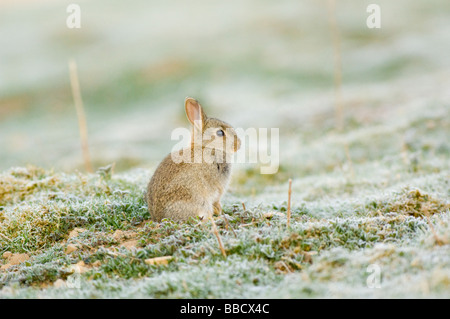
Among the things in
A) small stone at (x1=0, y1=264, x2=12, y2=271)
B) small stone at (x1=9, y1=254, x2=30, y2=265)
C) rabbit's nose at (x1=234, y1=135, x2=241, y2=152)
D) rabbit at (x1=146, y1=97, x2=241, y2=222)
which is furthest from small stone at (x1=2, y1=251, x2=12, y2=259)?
rabbit's nose at (x1=234, y1=135, x2=241, y2=152)

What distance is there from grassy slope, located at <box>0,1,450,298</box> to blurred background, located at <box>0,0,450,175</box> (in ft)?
0.51

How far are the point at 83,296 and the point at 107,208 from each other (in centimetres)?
272

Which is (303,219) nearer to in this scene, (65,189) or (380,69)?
(65,189)

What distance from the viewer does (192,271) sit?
5.48m

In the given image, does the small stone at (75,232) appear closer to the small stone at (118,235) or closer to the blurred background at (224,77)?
the small stone at (118,235)

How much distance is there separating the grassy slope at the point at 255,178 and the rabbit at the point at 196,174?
15.6 inches

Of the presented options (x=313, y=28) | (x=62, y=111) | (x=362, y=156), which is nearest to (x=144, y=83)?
(x=62, y=111)

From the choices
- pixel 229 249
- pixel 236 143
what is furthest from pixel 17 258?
pixel 236 143

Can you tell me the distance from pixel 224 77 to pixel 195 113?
90.1 feet

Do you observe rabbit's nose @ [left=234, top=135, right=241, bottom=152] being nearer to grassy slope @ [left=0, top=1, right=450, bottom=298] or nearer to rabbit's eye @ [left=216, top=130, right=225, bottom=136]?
rabbit's eye @ [left=216, top=130, right=225, bottom=136]

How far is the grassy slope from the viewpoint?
543 cm

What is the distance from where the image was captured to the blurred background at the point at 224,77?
17797 mm

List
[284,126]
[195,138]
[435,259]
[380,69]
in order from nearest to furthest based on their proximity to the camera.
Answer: [435,259], [195,138], [284,126], [380,69]

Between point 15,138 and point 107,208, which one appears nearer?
point 107,208
